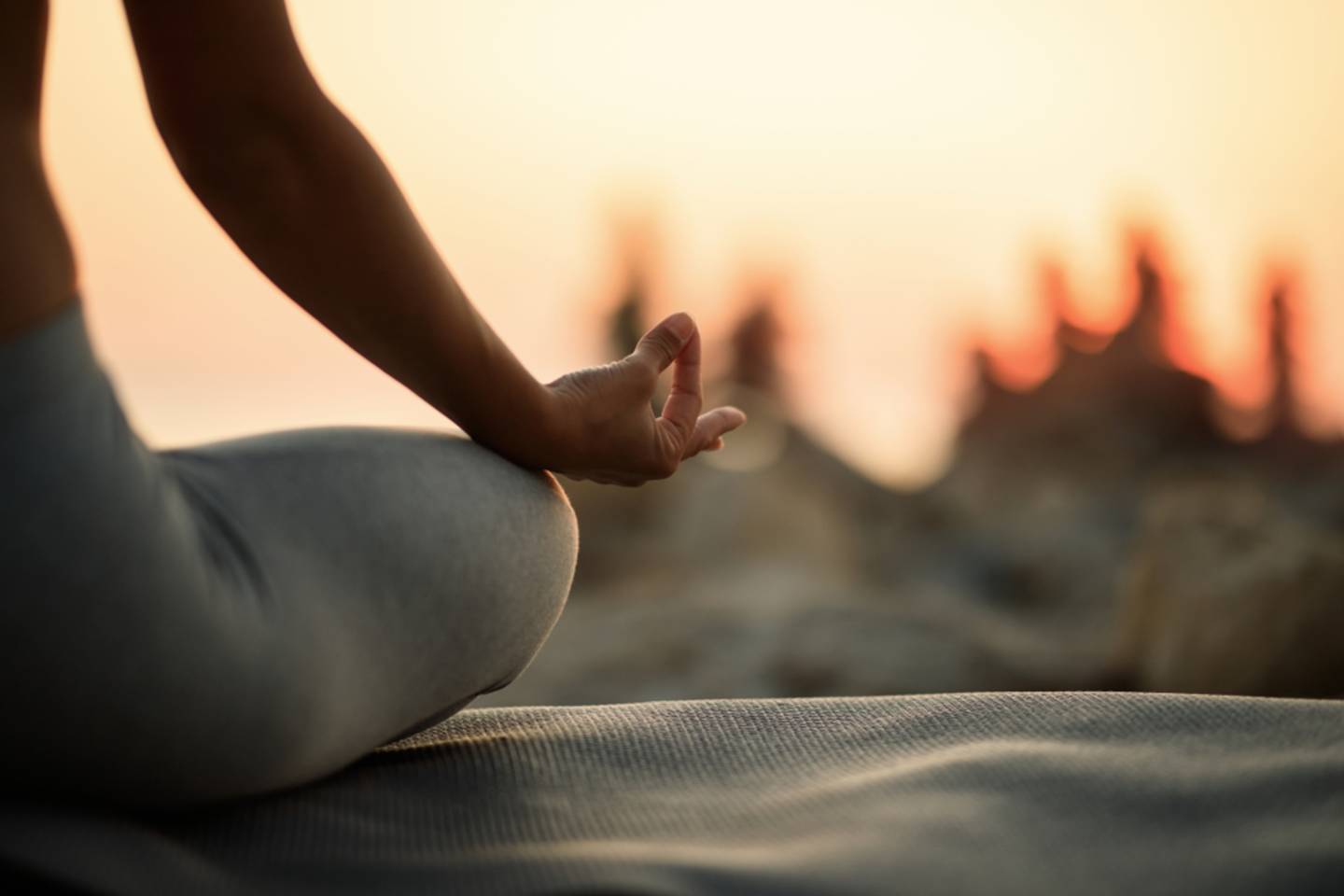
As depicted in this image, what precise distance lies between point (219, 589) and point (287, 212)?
222 mm

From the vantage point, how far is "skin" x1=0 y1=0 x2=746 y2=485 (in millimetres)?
553

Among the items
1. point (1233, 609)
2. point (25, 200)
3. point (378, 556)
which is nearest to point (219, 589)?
point (378, 556)

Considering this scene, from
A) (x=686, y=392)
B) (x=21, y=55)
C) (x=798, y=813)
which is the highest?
(x=21, y=55)

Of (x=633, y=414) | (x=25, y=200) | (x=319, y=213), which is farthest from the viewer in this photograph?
(x=633, y=414)

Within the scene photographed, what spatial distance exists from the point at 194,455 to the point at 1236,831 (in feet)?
1.84

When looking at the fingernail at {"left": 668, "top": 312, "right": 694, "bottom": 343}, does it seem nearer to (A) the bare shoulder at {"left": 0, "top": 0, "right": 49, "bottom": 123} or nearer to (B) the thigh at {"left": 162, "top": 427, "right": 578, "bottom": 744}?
(B) the thigh at {"left": 162, "top": 427, "right": 578, "bottom": 744}

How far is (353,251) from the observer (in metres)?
0.69

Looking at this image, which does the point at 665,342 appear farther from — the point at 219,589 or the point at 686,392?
the point at 219,589

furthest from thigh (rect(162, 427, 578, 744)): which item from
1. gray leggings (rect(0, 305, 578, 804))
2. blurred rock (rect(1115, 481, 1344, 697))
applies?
blurred rock (rect(1115, 481, 1344, 697))

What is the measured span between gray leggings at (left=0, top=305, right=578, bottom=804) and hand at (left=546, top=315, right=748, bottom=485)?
0.09 m

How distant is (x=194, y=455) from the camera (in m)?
0.64

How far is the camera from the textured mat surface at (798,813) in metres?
0.54

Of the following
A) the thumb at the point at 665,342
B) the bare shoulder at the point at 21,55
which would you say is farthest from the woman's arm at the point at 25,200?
the thumb at the point at 665,342

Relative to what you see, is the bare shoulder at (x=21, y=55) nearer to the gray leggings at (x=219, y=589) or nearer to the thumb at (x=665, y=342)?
the gray leggings at (x=219, y=589)
